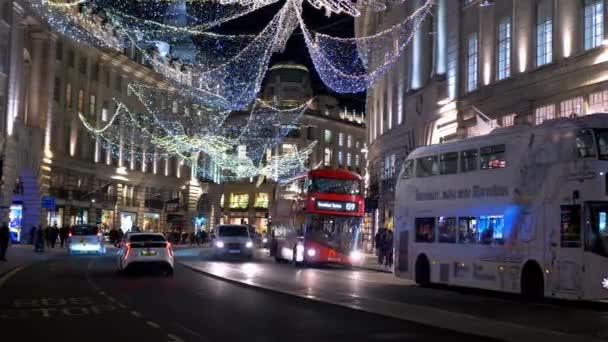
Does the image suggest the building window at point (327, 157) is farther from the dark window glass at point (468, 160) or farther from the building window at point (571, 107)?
the dark window glass at point (468, 160)

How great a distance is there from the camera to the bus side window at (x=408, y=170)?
2725 centimetres

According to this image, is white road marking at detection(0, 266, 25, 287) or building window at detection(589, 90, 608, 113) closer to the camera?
white road marking at detection(0, 266, 25, 287)

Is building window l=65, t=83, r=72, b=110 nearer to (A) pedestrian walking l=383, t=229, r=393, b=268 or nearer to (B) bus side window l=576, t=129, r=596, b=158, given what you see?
(A) pedestrian walking l=383, t=229, r=393, b=268

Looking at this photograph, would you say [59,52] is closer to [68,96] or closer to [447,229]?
[68,96]

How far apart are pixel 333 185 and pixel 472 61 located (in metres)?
9.45

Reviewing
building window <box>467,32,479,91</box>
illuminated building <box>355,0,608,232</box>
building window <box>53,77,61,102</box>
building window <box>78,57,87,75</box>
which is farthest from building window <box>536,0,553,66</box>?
building window <box>78,57,87,75</box>

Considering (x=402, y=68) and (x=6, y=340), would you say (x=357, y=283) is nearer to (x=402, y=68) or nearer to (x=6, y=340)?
(x=6, y=340)

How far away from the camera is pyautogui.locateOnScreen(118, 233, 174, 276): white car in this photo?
2828 cm

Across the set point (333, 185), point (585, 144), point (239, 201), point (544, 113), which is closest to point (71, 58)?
point (333, 185)

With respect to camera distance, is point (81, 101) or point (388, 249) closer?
Answer: point (388, 249)

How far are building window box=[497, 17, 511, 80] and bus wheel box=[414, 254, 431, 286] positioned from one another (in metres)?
13.1

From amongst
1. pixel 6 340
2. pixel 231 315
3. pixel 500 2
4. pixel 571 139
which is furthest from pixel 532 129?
pixel 500 2

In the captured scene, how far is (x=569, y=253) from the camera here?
19562mm

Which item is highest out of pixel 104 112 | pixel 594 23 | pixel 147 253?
pixel 104 112
